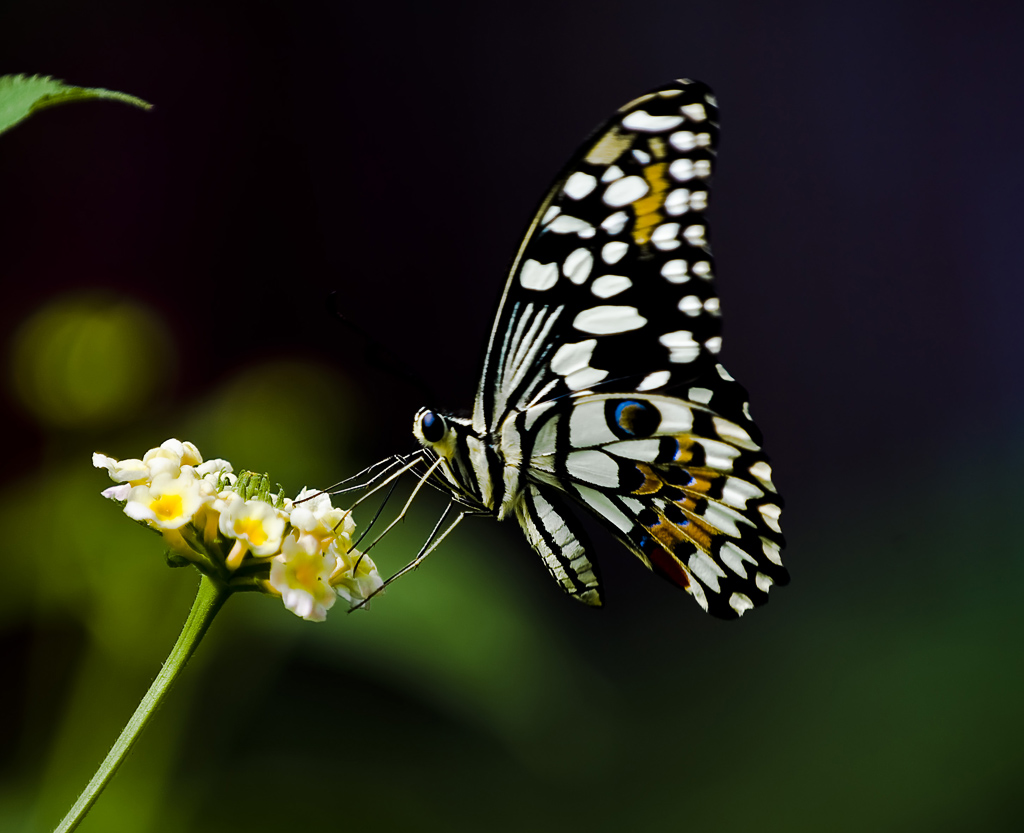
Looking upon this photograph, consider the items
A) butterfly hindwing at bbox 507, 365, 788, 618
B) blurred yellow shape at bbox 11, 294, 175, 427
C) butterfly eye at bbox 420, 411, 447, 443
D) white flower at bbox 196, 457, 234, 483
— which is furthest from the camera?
blurred yellow shape at bbox 11, 294, 175, 427

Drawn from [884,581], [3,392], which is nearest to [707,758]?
[884,581]

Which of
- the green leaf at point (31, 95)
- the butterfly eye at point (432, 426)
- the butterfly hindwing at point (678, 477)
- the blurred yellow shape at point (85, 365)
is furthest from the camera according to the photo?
the blurred yellow shape at point (85, 365)

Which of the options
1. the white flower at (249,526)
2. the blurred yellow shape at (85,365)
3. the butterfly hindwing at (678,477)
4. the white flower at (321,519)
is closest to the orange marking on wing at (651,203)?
the butterfly hindwing at (678,477)

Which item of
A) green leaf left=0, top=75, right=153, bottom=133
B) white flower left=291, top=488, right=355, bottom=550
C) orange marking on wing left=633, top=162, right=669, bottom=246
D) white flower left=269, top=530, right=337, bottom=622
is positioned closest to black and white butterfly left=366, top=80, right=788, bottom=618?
orange marking on wing left=633, top=162, right=669, bottom=246

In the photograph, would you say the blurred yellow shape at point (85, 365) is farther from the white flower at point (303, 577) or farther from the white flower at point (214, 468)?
the white flower at point (303, 577)

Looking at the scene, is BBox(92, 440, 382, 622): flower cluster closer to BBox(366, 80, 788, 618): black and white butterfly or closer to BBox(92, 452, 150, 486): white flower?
BBox(92, 452, 150, 486): white flower

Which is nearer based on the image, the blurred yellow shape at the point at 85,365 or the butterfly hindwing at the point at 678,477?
the butterfly hindwing at the point at 678,477
